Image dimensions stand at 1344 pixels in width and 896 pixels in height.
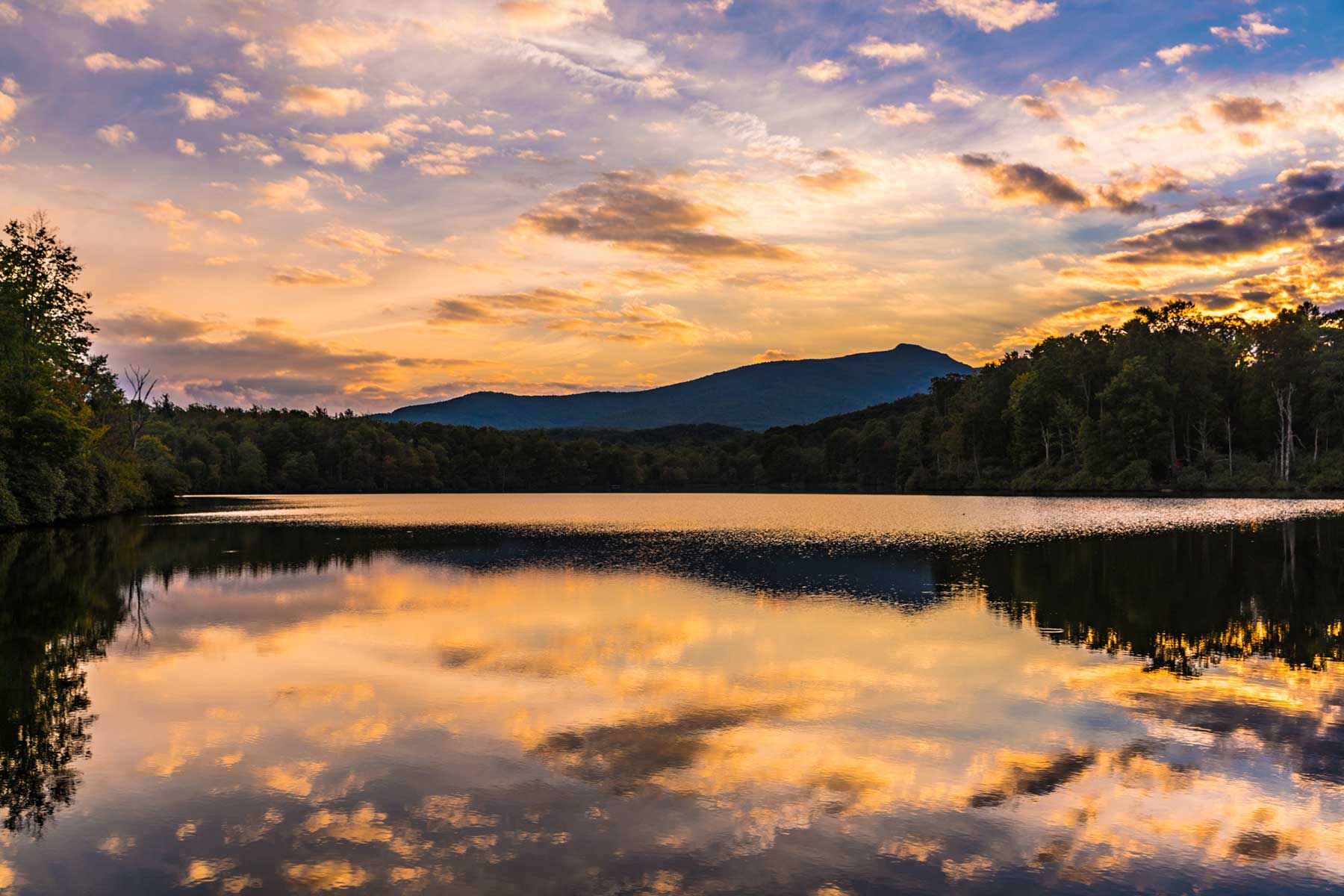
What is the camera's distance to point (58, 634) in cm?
2038

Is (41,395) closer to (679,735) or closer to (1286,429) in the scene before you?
(679,735)

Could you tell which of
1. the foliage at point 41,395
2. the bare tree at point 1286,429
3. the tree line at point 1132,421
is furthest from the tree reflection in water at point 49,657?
the bare tree at point 1286,429

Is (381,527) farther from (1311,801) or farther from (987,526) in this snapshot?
(1311,801)

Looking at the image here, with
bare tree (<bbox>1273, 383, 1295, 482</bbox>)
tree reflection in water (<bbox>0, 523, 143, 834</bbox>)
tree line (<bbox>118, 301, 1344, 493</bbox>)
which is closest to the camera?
tree reflection in water (<bbox>0, 523, 143, 834</bbox>)

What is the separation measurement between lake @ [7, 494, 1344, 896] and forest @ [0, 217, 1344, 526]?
27.6 metres

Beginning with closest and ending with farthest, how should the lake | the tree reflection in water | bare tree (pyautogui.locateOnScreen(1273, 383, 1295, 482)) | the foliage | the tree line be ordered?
the lake < the tree reflection in water < the foliage < bare tree (pyautogui.locateOnScreen(1273, 383, 1295, 482)) < the tree line

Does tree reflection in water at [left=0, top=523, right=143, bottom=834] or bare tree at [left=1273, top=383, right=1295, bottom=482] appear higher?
bare tree at [left=1273, top=383, right=1295, bottom=482]

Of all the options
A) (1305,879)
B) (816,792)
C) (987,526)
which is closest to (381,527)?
(987,526)

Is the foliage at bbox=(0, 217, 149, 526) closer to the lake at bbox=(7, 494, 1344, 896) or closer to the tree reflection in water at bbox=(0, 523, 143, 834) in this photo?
the tree reflection in water at bbox=(0, 523, 143, 834)

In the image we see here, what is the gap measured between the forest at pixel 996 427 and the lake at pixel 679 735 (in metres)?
27.6

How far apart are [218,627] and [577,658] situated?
1069 cm

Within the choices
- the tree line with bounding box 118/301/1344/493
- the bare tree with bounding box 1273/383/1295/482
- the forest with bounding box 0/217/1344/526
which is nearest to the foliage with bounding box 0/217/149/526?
the forest with bounding box 0/217/1344/526

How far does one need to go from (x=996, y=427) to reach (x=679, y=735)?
134194 millimetres

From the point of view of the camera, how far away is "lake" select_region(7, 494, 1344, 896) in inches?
320
